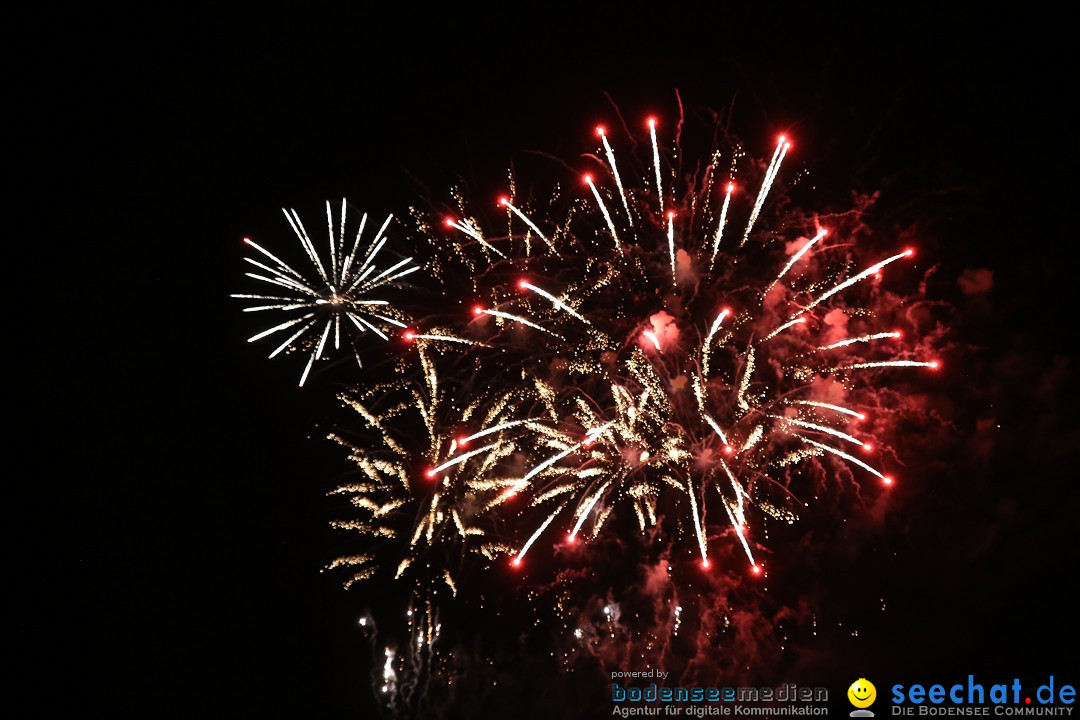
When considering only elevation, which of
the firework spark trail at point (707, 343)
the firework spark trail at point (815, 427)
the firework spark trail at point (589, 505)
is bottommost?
the firework spark trail at point (589, 505)

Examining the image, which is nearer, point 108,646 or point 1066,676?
point 1066,676

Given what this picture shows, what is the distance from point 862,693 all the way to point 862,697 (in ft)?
0.22

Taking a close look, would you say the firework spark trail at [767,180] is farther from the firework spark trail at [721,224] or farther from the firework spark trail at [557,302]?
the firework spark trail at [557,302]

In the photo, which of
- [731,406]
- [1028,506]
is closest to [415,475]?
[731,406]

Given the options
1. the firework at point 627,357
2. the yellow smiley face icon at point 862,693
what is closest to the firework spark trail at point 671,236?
the firework at point 627,357

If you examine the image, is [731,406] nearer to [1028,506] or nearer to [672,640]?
[672,640]

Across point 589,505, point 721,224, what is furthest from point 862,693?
point 721,224

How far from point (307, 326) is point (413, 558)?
201 inches

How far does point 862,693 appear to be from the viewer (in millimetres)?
10031

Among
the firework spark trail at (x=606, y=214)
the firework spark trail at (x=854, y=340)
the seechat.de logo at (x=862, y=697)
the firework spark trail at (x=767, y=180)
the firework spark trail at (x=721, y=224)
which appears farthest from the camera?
the seechat.de logo at (x=862, y=697)

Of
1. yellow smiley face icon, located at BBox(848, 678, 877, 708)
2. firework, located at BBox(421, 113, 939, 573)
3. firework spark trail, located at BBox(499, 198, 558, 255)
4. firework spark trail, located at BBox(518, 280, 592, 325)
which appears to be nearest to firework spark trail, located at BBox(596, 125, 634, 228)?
firework, located at BBox(421, 113, 939, 573)

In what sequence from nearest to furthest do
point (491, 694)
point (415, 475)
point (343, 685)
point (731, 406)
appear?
point (731, 406), point (415, 475), point (491, 694), point (343, 685)

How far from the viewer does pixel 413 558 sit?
37.7 feet

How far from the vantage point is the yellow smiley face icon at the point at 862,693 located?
32.6 ft
